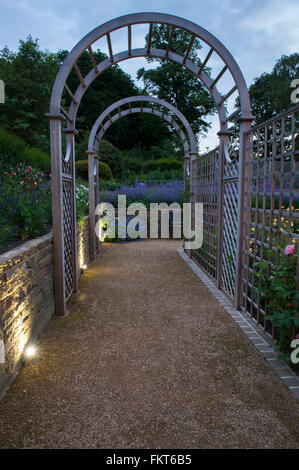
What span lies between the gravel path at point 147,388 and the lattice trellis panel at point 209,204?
58.6 inches

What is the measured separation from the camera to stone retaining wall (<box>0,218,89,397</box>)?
1878 mm

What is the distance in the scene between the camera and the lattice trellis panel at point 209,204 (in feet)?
14.9

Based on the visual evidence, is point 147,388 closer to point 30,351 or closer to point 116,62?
point 30,351

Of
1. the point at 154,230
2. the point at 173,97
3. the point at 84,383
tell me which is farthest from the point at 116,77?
the point at 84,383

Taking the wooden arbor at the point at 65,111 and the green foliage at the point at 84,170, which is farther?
the green foliage at the point at 84,170

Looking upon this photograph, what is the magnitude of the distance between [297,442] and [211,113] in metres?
22.1

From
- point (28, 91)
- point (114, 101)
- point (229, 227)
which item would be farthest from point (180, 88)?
point (229, 227)

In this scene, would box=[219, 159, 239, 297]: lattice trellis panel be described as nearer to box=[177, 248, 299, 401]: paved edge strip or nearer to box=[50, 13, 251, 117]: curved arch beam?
box=[177, 248, 299, 401]: paved edge strip

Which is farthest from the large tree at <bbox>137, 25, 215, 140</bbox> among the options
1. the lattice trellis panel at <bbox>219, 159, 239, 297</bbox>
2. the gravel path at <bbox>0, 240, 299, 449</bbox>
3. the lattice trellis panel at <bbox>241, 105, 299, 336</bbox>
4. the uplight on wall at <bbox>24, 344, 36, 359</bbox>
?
the uplight on wall at <bbox>24, 344, 36, 359</bbox>

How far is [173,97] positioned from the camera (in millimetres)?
20781

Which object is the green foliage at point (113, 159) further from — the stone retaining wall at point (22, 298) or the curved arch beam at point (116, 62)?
the stone retaining wall at point (22, 298)

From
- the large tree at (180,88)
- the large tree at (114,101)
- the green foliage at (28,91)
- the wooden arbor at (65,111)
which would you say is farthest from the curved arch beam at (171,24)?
the large tree at (180,88)

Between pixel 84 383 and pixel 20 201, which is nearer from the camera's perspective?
pixel 84 383
